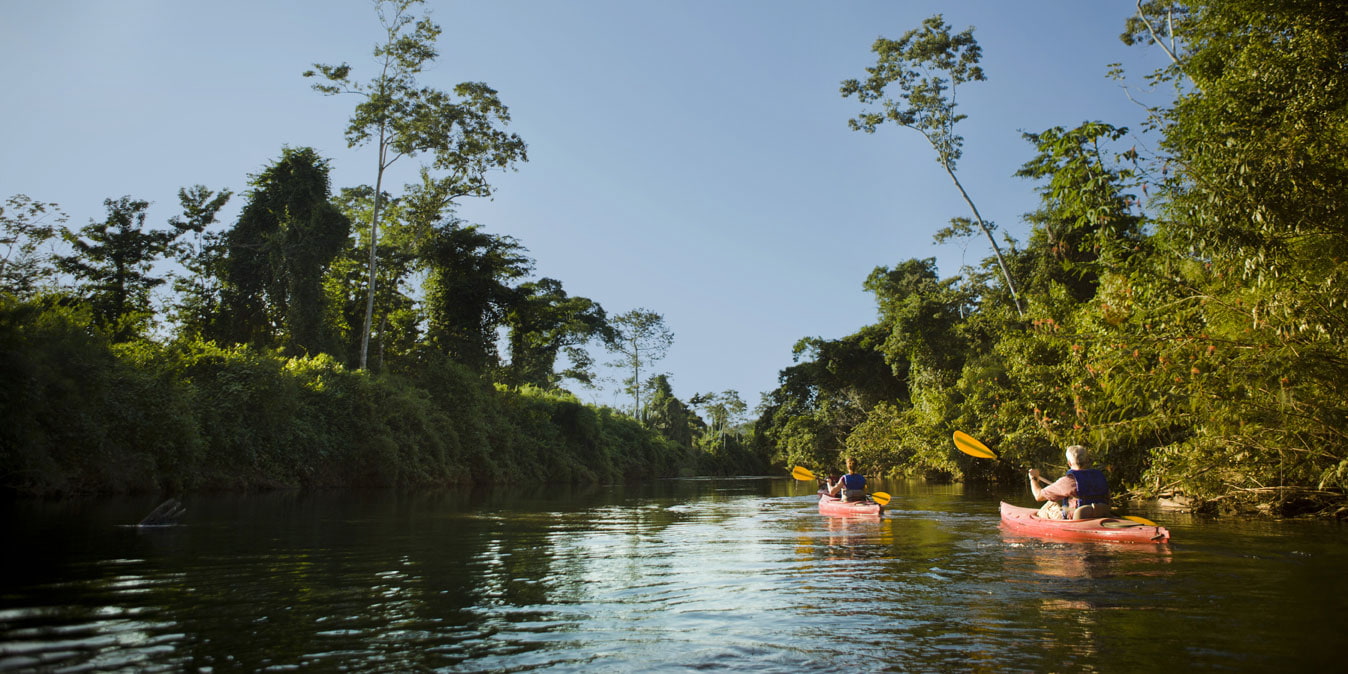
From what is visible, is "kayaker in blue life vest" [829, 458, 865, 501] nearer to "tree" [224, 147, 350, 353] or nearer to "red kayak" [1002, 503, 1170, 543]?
"red kayak" [1002, 503, 1170, 543]

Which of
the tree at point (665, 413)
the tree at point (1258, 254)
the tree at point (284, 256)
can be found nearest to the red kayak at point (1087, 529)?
the tree at point (1258, 254)

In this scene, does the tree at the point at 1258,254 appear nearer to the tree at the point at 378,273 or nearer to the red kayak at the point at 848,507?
the red kayak at the point at 848,507

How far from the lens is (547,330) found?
4369cm

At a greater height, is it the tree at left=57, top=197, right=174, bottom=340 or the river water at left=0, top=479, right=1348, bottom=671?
the tree at left=57, top=197, right=174, bottom=340

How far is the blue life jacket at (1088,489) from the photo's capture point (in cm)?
1001

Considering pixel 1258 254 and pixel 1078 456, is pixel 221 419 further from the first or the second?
pixel 1258 254

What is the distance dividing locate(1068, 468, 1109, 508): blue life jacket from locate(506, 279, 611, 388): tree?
1213 inches

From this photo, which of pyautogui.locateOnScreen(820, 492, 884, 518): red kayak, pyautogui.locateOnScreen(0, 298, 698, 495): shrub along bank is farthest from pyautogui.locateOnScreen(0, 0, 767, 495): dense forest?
pyautogui.locateOnScreen(820, 492, 884, 518): red kayak

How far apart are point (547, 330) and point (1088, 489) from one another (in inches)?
1410

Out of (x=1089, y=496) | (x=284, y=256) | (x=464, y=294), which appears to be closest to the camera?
(x=1089, y=496)

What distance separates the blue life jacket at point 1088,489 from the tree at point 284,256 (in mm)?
24740

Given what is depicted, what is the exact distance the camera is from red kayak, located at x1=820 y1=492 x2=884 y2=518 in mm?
13695

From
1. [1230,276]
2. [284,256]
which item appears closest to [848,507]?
[1230,276]

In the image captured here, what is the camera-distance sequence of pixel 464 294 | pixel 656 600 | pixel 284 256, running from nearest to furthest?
pixel 656 600
pixel 284 256
pixel 464 294
